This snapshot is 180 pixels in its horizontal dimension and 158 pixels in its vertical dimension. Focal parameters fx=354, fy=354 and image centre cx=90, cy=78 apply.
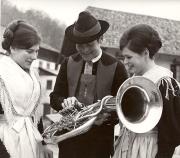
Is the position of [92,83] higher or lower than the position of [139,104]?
higher

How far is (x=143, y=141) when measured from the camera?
2.20m

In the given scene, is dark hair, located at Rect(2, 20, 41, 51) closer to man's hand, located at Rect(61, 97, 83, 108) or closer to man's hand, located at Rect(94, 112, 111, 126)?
man's hand, located at Rect(61, 97, 83, 108)

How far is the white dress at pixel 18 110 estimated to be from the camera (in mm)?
2305

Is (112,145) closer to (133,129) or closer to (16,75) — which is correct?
(133,129)

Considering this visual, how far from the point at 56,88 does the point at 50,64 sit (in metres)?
3.88

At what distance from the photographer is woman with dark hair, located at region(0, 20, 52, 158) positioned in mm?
2309

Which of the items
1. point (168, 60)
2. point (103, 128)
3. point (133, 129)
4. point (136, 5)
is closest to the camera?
point (133, 129)

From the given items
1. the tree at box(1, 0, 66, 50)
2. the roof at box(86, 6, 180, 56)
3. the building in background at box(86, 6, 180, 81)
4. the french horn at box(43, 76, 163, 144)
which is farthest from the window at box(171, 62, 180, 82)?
the french horn at box(43, 76, 163, 144)

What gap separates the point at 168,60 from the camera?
884cm

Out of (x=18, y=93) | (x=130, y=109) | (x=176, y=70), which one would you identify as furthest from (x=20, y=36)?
(x=176, y=70)

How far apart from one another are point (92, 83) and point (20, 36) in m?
0.61

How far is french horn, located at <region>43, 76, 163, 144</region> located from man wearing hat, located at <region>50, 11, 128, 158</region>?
21cm

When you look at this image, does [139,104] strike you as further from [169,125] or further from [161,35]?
[161,35]

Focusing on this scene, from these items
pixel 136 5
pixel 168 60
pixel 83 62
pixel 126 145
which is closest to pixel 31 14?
pixel 136 5
